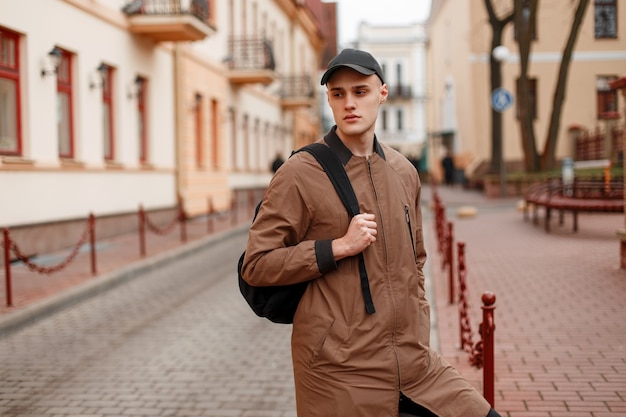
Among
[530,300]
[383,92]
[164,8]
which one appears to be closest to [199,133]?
[164,8]

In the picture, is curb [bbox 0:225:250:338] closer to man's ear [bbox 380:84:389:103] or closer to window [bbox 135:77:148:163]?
window [bbox 135:77:148:163]

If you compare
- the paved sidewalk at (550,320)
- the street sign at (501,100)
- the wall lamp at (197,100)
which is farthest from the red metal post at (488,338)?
the street sign at (501,100)

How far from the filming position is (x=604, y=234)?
15.3m

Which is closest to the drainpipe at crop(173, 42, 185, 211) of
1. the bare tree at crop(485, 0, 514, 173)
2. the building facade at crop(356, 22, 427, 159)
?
the bare tree at crop(485, 0, 514, 173)

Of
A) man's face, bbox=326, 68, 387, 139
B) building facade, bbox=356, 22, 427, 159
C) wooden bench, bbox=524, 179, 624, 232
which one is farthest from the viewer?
building facade, bbox=356, 22, 427, 159

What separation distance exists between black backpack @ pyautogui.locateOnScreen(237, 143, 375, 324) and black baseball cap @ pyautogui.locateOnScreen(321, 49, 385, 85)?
28cm

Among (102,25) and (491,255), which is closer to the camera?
(491,255)

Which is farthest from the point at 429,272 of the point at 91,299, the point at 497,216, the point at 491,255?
the point at 497,216

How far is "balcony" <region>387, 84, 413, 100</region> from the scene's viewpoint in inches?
2958

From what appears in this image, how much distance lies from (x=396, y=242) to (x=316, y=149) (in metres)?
0.45

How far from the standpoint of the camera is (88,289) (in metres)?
10.5

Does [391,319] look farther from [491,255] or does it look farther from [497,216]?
[497,216]

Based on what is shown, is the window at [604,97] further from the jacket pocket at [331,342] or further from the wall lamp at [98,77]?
the jacket pocket at [331,342]

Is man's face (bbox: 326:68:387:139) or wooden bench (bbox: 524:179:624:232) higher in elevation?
man's face (bbox: 326:68:387:139)
